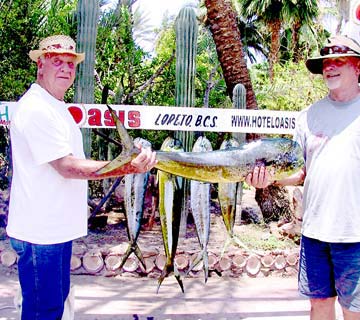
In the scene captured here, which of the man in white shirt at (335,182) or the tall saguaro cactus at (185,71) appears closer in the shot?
the man in white shirt at (335,182)

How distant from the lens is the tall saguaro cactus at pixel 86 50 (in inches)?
199

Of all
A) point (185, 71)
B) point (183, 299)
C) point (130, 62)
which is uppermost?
point (130, 62)

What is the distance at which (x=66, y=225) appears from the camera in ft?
7.88

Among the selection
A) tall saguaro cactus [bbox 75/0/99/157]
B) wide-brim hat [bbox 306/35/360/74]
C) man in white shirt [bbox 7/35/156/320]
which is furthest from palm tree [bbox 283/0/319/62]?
man in white shirt [bbox 7/35/156/320]

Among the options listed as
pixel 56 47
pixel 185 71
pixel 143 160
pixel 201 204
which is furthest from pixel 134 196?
pixel 185 71

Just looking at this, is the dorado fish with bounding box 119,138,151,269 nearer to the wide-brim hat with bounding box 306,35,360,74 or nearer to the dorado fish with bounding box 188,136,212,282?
the dorado fish with bounding box 188,136,212,282

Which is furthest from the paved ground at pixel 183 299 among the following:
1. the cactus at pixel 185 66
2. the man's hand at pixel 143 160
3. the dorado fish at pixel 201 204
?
the man's hand at pixel 143 160

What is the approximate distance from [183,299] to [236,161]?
2241 mm

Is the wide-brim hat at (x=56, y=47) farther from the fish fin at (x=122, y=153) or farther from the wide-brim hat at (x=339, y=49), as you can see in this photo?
the wide-brim hat at (x=339, y=49)

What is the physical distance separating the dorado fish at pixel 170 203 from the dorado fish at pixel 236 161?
2.04 ft

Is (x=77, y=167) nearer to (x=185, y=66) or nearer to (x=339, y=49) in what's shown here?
(x=339, y=49)

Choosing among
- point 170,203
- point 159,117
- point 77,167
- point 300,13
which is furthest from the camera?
point 300,13

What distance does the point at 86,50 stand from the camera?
5297mm

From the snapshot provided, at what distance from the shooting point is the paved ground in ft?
13.3
